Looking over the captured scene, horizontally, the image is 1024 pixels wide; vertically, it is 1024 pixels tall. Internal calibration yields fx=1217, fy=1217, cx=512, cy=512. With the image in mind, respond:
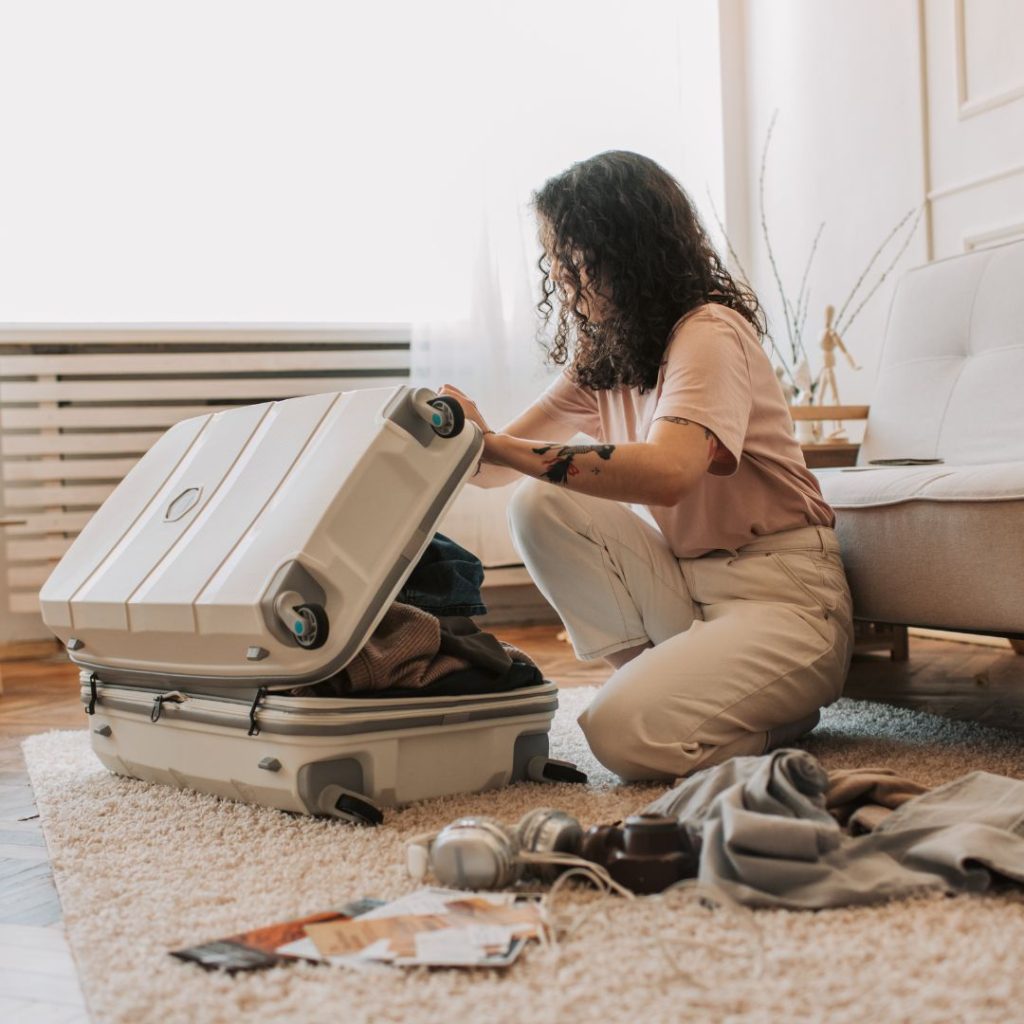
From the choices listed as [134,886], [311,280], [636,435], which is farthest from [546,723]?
[311,280]

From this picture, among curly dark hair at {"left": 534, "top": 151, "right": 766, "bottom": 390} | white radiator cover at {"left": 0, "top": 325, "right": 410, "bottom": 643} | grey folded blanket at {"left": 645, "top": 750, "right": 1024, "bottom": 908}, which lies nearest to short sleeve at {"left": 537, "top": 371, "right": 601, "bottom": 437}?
curly dark hair at {"left": 534, "top": 151, "right": 766, "bottom": 390}

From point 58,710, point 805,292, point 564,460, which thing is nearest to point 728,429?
point 564,460

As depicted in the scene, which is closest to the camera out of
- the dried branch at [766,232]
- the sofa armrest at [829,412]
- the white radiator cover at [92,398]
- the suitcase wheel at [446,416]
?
the suitcase wheel at [446,416]

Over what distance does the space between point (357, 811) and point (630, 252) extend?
2.47 feet

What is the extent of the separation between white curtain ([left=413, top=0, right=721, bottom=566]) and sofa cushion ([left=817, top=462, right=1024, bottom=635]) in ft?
5.37

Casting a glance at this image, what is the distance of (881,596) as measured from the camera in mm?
1596

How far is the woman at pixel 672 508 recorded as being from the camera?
141 cm

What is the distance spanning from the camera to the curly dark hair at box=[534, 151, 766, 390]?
60.1 inches

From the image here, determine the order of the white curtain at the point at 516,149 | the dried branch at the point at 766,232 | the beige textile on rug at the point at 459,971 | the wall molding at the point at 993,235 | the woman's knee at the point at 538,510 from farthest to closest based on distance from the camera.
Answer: the dried branch at the point at 766,232, the white curtain at the point at 516,149, the wall molding at the point at 993,235, the woman's knee at the point at 538,510, the beige textile on rug at the point at 459,971

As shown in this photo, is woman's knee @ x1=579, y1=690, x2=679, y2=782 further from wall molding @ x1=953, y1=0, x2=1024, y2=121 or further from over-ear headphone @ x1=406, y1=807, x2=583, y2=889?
wall molding @ x1=953, y1=0, x2=1024, y2=121

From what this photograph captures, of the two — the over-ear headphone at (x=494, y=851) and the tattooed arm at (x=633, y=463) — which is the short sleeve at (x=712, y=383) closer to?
the tattooed arm at (x=633, y=463)

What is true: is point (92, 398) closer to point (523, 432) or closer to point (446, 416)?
point (523, 432)

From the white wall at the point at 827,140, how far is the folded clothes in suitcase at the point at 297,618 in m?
1.96

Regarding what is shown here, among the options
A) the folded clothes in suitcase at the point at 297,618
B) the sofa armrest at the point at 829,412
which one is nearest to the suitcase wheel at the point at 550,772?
the folded clothes in suitcase at the point at 297,618
